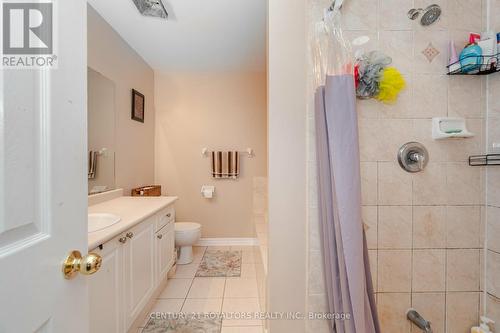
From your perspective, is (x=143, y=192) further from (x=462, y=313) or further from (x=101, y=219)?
(x=462, y=313)

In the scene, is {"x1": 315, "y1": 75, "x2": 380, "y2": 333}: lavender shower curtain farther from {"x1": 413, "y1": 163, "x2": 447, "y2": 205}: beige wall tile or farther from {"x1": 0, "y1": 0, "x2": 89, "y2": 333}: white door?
{"x1": 0, "y1": 0, "x2": 89, "y2": 333}: white door

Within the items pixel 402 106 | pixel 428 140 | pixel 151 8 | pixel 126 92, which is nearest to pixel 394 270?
pixel 428 140

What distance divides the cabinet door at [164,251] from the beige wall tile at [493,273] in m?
2.10

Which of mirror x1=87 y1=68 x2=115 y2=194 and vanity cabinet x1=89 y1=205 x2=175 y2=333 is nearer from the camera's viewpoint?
vanity cabinet x1=89 y1=205 x2=175 y2=333

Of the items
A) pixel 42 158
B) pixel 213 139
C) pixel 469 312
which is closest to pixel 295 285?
pixel 469 312

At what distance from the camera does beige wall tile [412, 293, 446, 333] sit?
3.66 ft

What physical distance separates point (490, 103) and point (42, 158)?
1835mm

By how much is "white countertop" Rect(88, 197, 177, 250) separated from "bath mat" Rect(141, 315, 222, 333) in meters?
0.82

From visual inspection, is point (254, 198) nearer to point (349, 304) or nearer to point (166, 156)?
point (166, 156)

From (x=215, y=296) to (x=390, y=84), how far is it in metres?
2.06

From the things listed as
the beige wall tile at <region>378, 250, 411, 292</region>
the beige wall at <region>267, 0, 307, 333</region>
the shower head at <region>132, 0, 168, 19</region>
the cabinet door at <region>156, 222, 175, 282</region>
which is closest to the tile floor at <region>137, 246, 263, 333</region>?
the cabinet door at <region>156, 222, 175, 282</region>

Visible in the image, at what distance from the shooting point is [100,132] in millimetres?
1905

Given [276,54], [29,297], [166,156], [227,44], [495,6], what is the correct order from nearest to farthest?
[29,297], [495,6], [276,54], [227,44], [166,156]

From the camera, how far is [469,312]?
1114mm
